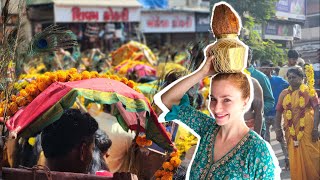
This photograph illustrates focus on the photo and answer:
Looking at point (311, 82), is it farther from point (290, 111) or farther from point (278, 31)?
point (278, 31)

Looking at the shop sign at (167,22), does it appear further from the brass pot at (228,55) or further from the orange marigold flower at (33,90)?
the brass pot at (228,55)

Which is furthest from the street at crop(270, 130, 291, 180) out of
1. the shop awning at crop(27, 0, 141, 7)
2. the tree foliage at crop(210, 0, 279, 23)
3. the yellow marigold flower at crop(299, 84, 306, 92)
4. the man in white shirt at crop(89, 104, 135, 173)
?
the shop awning at crop(27, 0, 141, 7)

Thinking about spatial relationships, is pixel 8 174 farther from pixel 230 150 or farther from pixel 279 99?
pixel 279 99

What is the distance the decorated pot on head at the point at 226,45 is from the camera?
288 centimetres

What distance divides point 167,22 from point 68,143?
22770 mm

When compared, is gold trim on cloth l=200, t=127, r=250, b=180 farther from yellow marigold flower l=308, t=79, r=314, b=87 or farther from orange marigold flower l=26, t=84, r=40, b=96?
yellow marigold flower l=308, t=79, r=314, b=87

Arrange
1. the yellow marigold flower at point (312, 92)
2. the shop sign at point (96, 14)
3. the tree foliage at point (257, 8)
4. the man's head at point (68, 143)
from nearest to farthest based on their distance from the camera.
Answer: the man's head at point (68, 143) → the tree foliage at point (257, 8) → the yellow marigold flower at point (312, 92) → the shop sign at point (96, 14)

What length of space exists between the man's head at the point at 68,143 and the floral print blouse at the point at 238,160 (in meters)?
0.89

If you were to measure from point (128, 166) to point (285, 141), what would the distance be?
1.47 meters

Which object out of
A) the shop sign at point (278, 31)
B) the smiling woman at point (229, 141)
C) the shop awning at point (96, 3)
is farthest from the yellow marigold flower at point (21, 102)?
the shop awning at point (96, 3)

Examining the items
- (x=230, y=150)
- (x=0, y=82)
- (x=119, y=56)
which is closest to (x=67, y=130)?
(x=0, y=82)

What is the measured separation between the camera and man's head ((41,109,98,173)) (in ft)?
11.9

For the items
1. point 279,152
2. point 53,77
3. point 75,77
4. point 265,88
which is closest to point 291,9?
point 265,88

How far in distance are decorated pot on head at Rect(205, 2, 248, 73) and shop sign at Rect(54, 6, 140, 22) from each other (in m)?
17.7
